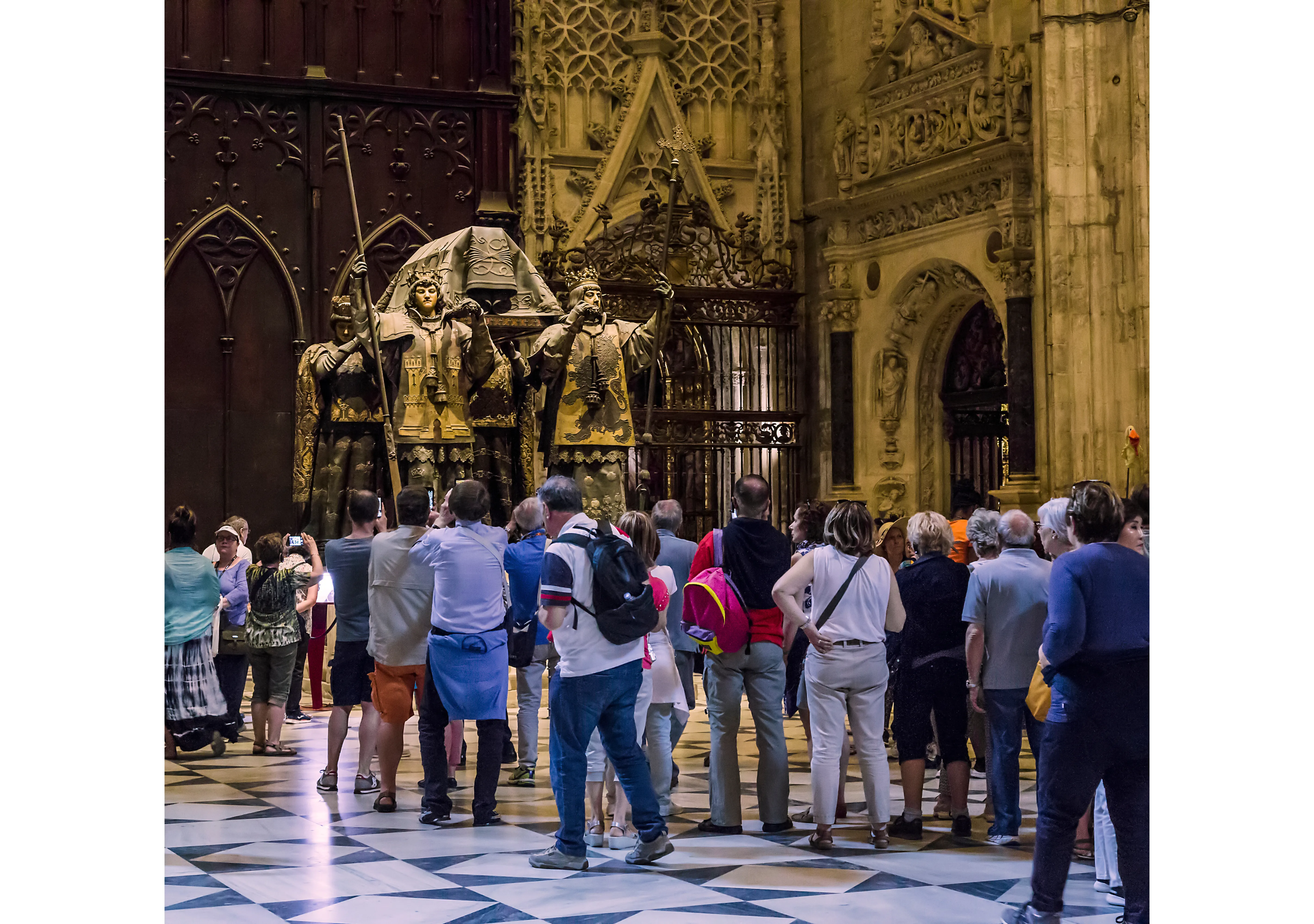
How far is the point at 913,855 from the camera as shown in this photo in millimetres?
6895

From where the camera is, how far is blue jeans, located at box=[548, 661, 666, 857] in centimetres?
657

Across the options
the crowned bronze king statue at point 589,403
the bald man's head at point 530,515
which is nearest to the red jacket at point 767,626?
the bald man's head at point 530,515

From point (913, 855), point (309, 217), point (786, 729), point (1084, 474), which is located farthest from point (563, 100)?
point (913, 855)

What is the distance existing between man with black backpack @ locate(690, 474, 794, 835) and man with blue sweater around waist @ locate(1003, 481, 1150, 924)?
2.22 metres

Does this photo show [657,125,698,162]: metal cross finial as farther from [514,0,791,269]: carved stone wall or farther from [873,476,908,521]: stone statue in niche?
[873,476,908,521]: stone statue in niche

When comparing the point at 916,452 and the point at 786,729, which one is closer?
the point at 786,729

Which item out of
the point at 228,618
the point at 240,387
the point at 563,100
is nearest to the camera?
the point at 228,618

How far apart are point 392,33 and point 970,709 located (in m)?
12.4

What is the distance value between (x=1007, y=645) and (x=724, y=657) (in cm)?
Answer: 122

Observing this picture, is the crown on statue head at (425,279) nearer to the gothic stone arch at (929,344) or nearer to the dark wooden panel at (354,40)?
the dark wooden panel at (354,40)

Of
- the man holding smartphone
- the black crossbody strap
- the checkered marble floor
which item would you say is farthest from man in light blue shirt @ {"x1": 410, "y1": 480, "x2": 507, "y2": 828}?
the black crossbody strap

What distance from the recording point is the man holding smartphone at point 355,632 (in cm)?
844

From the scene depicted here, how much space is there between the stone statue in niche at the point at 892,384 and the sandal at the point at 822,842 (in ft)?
40.2

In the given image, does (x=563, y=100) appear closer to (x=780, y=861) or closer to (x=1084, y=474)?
(x=1084, y=474)
